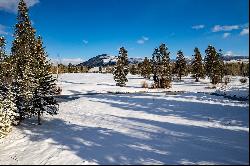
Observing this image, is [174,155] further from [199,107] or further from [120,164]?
Result: [199,107]

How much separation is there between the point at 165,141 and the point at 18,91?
16988 millimetres

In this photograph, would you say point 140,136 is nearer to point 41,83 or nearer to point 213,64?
point 41,83

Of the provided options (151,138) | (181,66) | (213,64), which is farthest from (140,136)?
(181,66)

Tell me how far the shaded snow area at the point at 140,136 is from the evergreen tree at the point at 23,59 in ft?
8.16

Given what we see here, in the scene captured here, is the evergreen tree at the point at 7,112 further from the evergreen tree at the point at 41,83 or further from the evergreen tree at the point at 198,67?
the evergreen tree at the point at 198,67

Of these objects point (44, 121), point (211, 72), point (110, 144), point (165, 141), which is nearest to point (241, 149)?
point (165, 141)

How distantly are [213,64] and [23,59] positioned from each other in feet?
195

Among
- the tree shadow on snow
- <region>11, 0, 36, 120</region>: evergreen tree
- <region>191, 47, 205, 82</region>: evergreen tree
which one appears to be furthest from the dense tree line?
the tree shadow on snow

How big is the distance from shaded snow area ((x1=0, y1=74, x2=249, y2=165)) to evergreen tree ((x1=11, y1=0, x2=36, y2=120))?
8.16 feet

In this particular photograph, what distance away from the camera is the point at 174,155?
17.7 m

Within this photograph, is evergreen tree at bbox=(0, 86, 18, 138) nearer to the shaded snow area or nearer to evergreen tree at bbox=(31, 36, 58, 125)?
the shaded snow area

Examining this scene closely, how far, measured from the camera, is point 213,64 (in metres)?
87.1

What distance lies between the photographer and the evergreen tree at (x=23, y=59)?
30.6 m

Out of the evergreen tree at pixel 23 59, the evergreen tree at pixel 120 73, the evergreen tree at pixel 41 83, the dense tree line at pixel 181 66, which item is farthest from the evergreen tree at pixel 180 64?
the evergreen tree at pixel 41 83
